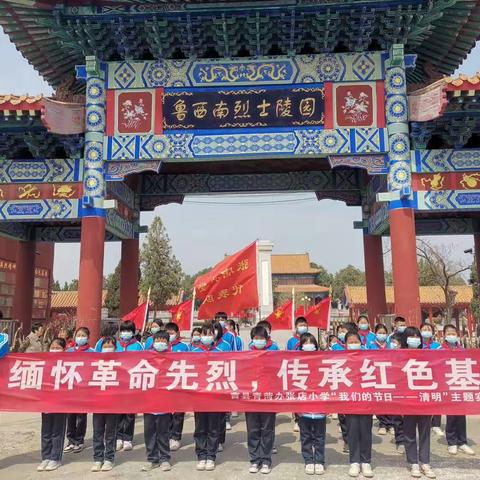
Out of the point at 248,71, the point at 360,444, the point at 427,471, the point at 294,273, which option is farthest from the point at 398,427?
the point at 294,273

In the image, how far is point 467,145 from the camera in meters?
10.5

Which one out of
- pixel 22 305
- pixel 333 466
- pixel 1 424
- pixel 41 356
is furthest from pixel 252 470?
pixel 22 305

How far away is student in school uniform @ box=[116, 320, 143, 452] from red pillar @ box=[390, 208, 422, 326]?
18.0 feet

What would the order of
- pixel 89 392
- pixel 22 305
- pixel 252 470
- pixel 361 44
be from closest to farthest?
1. pixel 252 470
2. pixel 89 392
3. pixel 361 44
4. pixel 22 305

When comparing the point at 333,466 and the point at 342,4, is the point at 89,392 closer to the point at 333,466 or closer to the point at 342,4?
the point at 333,466

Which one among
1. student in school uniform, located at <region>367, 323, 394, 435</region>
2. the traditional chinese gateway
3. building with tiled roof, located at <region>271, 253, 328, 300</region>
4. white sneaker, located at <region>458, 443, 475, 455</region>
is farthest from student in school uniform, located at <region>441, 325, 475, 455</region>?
building with tiled roof, located at <region>271, 253, 328, 300</region>

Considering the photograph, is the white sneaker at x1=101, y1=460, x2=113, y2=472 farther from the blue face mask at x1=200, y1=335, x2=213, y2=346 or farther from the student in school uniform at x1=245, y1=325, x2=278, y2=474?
the blue face mask at x1=200, y1=335, x2=213, y2=346

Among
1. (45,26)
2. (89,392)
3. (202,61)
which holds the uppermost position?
(45,26)

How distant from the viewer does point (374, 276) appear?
1274 cm

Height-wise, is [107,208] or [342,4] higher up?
[342,4]

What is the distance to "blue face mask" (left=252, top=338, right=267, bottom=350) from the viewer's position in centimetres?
566

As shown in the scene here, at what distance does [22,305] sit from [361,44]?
11463 millimetres

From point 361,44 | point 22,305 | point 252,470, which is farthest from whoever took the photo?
point 22,305

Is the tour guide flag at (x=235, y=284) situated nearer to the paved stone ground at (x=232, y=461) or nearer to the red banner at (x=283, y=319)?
the paved stone ground at (x=232, y=461)
